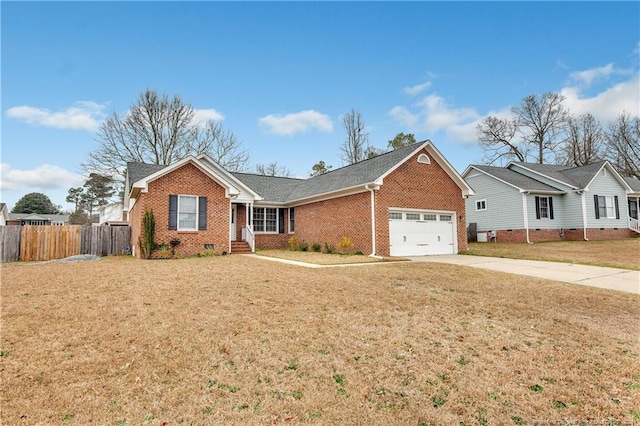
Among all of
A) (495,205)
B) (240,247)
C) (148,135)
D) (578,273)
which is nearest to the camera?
(578,273)

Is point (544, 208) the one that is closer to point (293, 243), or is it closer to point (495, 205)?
point (495, 205)

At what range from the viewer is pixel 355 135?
36156 millimetres

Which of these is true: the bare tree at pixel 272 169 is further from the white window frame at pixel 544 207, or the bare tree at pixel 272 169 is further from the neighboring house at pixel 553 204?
the white window frame at pixel 544 207

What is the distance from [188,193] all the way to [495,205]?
70.8 feet

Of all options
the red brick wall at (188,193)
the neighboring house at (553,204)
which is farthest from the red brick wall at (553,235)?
the red brick wall at (188,193)

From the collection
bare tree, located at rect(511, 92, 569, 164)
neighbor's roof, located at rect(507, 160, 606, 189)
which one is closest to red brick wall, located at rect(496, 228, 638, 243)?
neighbor's roof, located at rect(507, 160, 606, 189)

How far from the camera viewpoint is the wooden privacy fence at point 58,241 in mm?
14508

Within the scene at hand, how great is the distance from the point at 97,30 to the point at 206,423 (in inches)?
640

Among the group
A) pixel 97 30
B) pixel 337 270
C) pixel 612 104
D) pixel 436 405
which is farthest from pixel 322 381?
pixel 612 104

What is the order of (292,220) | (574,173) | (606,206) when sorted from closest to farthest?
(292,220)
(606,206)
(574,173)

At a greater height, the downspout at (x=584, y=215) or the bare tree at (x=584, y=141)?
the bare tree at (x=584, y=141)

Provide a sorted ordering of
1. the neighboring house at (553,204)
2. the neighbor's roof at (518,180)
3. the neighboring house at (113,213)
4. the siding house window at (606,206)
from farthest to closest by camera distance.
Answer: the neighboring house at (113,213), the siding house window at (606,206), the neighbor's roof at (518,180), the neighboring house at (553,204)

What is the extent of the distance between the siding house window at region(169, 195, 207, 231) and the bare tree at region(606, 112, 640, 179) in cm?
4539

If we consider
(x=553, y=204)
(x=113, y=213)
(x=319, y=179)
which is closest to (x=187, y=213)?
(x=319, y=179)
